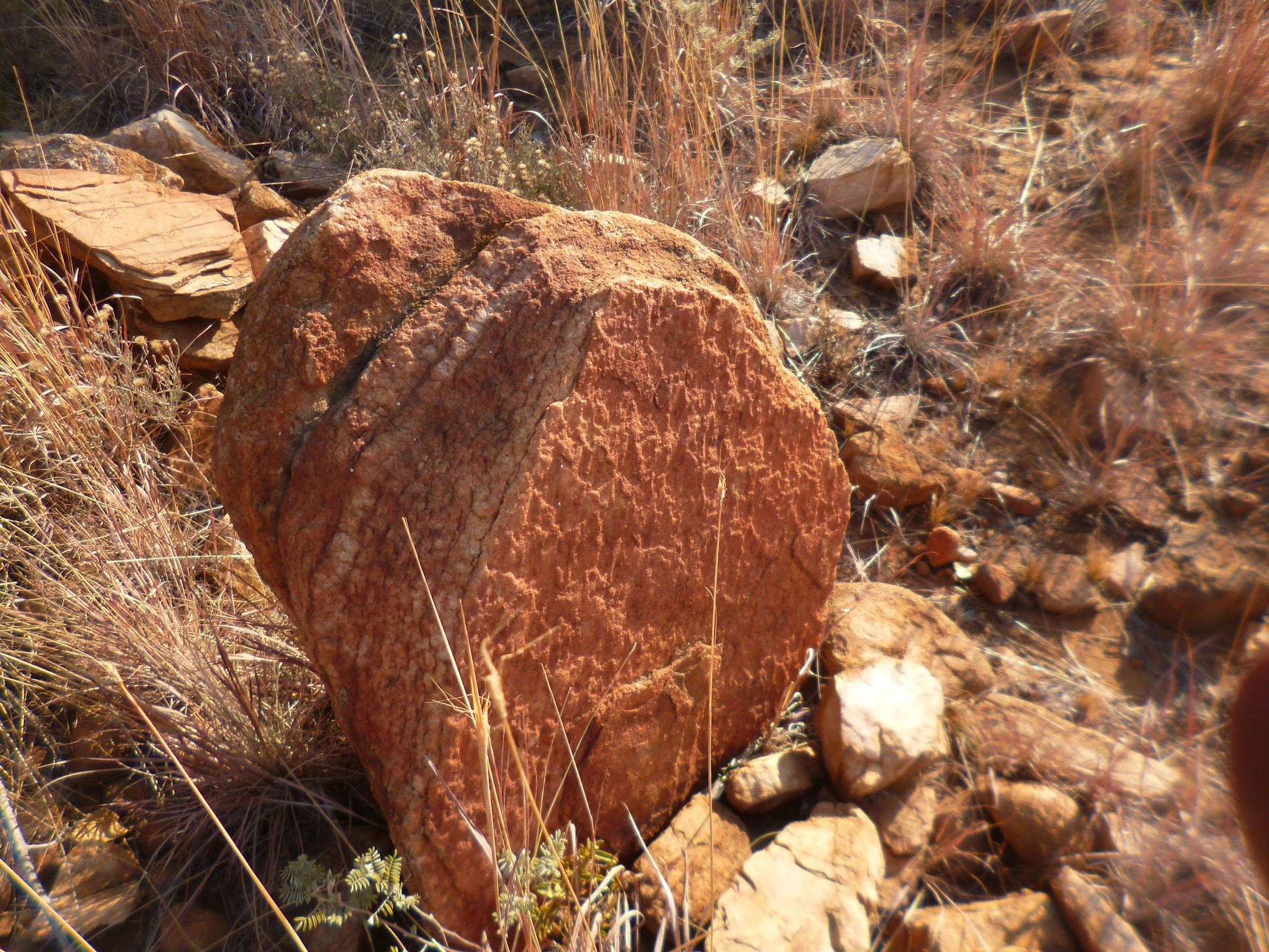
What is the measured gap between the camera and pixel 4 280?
6.77 feet

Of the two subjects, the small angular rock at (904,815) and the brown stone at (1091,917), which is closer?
the brown stone at (1091,917)

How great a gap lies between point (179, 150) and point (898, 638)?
3243mm

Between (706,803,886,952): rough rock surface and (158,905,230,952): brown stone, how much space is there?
89 cm

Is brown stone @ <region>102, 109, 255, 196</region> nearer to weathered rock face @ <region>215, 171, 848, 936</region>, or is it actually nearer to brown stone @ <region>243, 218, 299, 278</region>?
brown stone @ <region>243, 218, 299, 278</region>

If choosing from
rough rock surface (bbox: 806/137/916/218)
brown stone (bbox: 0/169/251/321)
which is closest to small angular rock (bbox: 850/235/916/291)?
rough rock surface (bbox: 806/137/916/218)

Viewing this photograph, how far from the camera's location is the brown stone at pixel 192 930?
151 centimetres

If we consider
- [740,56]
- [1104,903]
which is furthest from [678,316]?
[740,56]

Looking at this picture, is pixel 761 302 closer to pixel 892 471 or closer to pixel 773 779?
pixel 892 471

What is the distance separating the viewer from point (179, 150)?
3316 millimetres

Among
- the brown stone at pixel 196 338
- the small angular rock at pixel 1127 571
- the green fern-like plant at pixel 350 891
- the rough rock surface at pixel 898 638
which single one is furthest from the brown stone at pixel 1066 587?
the brown stone at pixel 196 338

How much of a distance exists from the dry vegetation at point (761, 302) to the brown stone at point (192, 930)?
0.04 metres

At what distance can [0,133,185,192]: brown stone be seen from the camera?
9.39 feet

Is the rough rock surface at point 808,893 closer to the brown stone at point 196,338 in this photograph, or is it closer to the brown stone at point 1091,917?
the brown stone at point 1091,917

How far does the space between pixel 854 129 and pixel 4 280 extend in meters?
2.91
